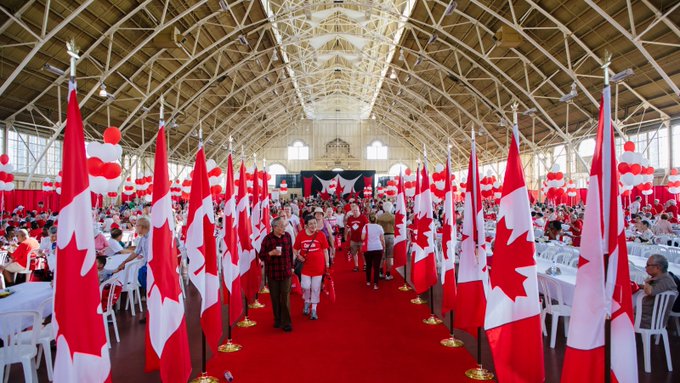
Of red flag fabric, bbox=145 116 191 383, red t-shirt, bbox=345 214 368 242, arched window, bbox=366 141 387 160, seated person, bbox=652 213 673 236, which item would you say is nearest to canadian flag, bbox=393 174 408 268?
red t-shirt, bbox=345 214 368 242

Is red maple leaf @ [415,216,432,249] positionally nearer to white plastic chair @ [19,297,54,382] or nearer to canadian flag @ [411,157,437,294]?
canadian flag @ [411,157,437,294]

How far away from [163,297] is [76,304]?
0.92 metres

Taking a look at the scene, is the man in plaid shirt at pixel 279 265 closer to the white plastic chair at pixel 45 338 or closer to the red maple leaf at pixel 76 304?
the white plastic chair at pixel 45 338

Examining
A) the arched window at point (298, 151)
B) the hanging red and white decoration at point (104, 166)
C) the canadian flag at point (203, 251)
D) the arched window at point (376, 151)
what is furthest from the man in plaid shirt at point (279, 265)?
the arched window at point (376, 151)

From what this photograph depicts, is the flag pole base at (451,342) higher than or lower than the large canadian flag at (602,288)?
lower

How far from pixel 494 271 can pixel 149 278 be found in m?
2.48

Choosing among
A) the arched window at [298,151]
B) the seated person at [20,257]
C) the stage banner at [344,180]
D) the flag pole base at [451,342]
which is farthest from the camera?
the arched window at [298,151]

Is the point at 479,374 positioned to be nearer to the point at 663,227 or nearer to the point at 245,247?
the point at 245,247

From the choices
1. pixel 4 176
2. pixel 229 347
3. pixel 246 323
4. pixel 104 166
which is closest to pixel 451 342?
pixel 229 347

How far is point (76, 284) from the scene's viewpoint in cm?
217

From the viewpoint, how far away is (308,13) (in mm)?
13984

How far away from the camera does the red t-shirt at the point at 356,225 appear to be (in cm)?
793

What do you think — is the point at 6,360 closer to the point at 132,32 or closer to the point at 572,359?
the point at 572,359

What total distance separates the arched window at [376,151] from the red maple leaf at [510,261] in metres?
32.6
